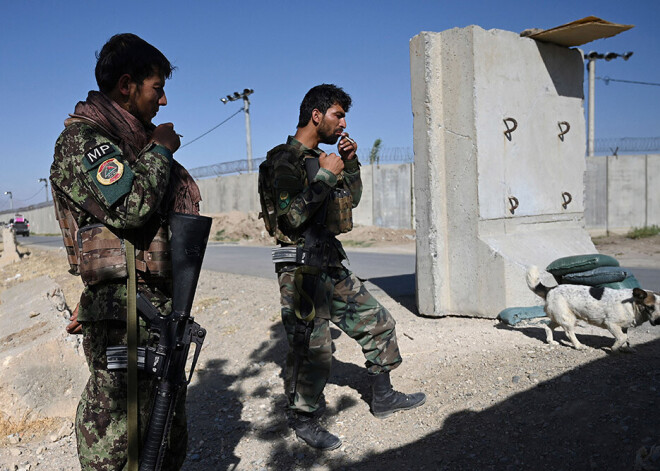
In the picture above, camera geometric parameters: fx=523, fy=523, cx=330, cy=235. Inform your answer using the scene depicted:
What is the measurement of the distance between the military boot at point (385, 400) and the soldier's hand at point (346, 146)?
128 cm

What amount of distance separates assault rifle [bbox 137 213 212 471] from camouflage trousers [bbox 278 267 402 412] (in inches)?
42.6

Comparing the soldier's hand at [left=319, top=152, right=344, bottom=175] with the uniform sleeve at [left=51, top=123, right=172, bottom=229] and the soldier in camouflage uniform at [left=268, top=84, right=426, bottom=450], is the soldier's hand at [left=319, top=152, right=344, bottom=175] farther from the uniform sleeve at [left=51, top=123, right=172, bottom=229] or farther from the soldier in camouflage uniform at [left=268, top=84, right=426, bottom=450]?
the uniform sleeve at [left=51, top=123, right=172, bottom=229]

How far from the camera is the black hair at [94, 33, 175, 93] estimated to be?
5.67ft

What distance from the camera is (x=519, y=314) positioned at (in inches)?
168

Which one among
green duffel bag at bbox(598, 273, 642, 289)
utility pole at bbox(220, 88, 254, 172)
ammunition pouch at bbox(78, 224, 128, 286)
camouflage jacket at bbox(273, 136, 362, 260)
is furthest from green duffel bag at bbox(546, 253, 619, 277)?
utility pole at bbox(220, 88, 254, 172)

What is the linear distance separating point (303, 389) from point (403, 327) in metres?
1.99

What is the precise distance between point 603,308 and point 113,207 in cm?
289

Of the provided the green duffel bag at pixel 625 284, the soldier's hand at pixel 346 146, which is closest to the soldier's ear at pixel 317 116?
the soldier's hand at pixel 346 146

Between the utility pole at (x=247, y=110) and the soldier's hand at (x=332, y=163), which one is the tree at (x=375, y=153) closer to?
the utility pole at (x=247, y=110)

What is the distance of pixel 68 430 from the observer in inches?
127

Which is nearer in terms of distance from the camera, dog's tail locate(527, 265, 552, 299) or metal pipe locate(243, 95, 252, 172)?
dog's tail locate(527, 265, 552, 299)

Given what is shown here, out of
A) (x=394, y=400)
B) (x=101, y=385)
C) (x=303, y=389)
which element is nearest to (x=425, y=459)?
(x=394, y=400)

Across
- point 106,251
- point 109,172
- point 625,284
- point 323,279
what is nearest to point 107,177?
point 109,172

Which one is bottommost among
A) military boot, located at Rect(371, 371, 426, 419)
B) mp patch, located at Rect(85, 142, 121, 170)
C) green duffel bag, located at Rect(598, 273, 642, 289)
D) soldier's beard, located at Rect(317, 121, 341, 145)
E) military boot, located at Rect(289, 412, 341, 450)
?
military boot, located at Rect(289, 412, 341, 450)
